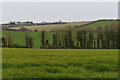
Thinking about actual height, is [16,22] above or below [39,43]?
above

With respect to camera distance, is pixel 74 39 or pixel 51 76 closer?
pixel 51 76

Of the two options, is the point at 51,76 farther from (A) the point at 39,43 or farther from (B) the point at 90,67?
(A) the point at 39,43

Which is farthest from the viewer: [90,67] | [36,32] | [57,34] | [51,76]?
[36,32]

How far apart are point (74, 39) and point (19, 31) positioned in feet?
118

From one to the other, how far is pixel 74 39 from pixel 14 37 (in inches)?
1273

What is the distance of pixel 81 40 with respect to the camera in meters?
102

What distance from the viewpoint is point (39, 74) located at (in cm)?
910

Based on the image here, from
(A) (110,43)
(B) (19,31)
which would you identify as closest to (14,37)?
(B) (19,31)

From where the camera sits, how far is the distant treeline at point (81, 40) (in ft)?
324

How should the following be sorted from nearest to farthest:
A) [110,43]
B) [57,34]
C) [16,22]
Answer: [110,43] → [57,34] → [16,22]

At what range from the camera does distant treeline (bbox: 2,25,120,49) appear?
9869cm

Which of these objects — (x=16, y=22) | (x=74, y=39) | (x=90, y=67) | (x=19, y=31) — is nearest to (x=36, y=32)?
(x=19, y=31)

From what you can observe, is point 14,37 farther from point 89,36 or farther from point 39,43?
point 89,36

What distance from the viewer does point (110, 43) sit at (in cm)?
10188
